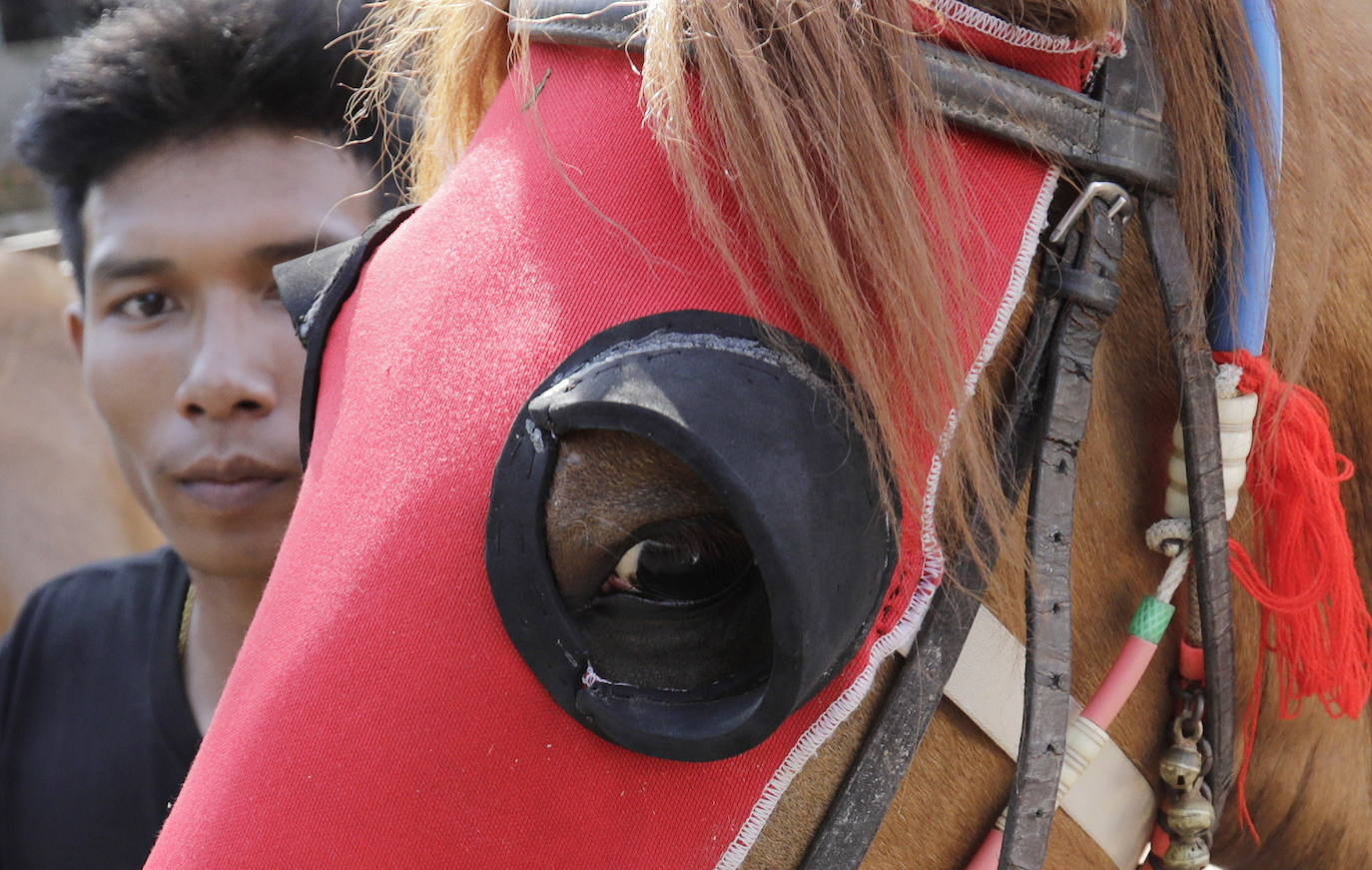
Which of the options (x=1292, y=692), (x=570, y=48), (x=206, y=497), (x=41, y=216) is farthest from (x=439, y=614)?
(x=41, y=216)

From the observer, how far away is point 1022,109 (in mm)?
696

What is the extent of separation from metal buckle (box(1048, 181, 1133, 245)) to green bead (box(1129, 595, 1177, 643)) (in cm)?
25

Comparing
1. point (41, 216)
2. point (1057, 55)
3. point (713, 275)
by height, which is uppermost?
point (1057, 55)

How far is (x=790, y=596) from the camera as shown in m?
0.58

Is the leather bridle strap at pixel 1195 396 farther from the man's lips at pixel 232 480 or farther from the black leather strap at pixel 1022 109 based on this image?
the man's lips at pixel 232 480

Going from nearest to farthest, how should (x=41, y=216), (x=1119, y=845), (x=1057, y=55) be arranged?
1. (x=1057, y=55)
2. (x=1119, y=845)
3. (x=41, y=216)

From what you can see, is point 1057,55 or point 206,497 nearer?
point 1057,55

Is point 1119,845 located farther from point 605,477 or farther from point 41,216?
point 41,216

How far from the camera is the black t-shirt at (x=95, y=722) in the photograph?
4.58ft

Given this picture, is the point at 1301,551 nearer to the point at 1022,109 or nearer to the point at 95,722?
the point at 1022,109

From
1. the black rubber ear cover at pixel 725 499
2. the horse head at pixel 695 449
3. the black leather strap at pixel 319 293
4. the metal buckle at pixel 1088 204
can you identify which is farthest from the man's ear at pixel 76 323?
the metal buckle at pixel 1088 204

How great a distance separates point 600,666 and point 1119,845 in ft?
1.40

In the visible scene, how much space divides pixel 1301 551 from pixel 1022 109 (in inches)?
14.3

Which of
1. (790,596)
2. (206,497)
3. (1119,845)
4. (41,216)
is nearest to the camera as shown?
(790,596)
